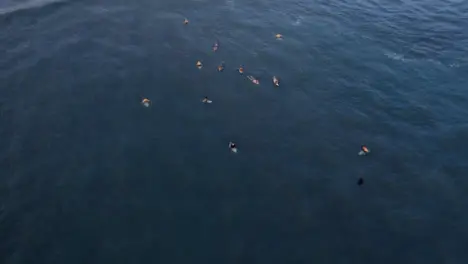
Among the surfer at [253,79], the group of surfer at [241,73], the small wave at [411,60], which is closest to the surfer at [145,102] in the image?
the group of surfer at [241,73]

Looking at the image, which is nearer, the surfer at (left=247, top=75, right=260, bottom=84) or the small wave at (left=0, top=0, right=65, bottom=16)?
the surfer at (left=247, top=75, right=260, bottom=84)

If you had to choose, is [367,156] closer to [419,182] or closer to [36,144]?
[419,182]

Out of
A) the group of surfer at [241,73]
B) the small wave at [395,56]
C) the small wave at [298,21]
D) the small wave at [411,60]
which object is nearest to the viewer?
the group of surfer at [241,73]

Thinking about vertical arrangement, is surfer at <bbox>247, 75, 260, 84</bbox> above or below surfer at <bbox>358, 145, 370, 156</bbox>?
above

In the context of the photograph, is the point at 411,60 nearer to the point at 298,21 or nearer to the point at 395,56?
the point at 395,56

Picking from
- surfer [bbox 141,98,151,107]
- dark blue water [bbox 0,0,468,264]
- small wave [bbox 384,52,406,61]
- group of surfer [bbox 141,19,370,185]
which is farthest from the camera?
small wave [bbox 384,52,406,61]

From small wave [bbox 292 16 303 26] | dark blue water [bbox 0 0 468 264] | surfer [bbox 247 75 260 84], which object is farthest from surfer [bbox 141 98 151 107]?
small wave [bbox 292 16 303 26]

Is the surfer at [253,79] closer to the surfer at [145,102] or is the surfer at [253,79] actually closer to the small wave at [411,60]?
the surfer at [145,102]

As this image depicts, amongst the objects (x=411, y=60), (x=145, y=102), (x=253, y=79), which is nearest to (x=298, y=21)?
(x=253, y=79)

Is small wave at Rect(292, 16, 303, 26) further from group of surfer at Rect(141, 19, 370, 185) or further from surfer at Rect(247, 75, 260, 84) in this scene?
surfer at Rect(247, 75, 260, 84)
